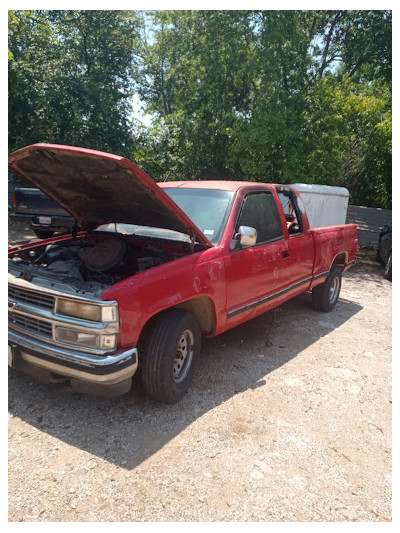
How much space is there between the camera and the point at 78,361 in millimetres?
2836

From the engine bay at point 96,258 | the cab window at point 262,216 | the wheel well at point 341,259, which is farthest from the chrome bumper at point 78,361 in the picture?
the wheel well at point 341,259

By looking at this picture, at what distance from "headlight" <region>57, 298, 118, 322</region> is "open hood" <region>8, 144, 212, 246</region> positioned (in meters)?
1.04

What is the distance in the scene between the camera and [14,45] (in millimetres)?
15992

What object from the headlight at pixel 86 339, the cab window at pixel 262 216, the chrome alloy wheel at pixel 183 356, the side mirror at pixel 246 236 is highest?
the cab window at pixel 262 216

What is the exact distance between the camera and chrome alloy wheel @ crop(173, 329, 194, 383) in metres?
3.50

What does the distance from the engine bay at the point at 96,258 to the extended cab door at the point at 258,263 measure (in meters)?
0.56

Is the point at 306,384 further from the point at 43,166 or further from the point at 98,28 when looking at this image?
the point at 98,28

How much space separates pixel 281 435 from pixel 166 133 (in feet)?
46.3

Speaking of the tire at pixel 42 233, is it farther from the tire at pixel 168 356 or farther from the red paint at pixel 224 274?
the tire at pixel 168 356

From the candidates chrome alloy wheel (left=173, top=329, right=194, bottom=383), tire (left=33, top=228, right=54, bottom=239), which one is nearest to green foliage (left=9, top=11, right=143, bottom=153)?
tire (left=33, top=228, right=54, bottom=239)

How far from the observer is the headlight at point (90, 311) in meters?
2.79

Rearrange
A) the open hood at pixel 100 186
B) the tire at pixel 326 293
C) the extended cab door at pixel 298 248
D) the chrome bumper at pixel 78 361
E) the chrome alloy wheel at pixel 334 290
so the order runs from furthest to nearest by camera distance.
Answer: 1. the chrome alloy wheel at pixel 334 290
2. the tire at pixel 326 293
3. the extended cab door at pixel 298 248
4. the open hood at pixel 100 186
5. the chrome bumper at pixel 78 361

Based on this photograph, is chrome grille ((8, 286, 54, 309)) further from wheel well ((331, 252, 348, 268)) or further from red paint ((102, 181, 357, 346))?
wheel well ((331, 252, 348, 268))

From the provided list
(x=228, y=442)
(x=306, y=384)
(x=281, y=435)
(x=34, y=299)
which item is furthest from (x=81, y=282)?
(x=306, y=384)
